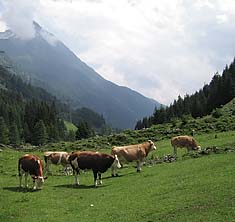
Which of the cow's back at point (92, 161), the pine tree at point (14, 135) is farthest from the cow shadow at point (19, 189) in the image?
the pine tree at point (14, 135)

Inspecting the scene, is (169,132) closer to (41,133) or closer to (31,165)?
(31,165)

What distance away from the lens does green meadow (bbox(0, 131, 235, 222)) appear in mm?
20859

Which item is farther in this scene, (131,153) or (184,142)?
(184,142)

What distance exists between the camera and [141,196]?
84.4 feet

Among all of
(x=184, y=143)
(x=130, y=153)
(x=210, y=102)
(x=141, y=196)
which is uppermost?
(x=210, y=102)

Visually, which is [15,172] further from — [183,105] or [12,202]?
[183,105]

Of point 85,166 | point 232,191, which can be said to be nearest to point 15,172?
point 85,166

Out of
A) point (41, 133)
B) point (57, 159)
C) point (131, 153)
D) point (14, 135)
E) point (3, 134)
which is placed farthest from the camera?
point (41, 133)

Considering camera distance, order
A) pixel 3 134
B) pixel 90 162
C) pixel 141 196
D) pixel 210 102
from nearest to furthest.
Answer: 1. pixel 141 196
2. pixel 90 162
3. pixel 210 102
4. pixel 3 134

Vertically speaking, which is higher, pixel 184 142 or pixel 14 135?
pixel 14 135

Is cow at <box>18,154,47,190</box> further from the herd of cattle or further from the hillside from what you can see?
the hillside

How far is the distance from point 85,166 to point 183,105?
132 meters

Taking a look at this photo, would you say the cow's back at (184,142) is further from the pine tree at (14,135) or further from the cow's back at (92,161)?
the pine tree at (14,135)

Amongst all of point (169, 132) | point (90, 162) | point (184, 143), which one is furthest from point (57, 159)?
point (169, 132)
